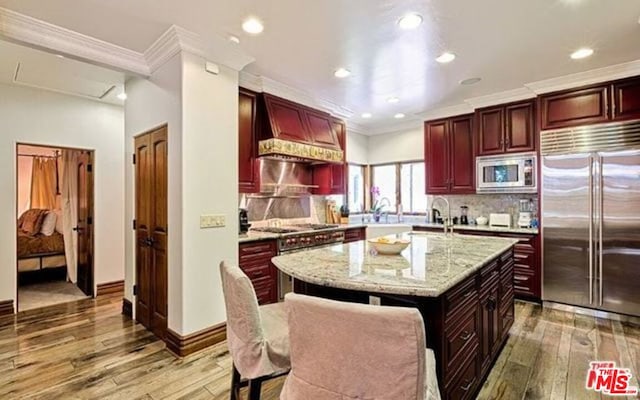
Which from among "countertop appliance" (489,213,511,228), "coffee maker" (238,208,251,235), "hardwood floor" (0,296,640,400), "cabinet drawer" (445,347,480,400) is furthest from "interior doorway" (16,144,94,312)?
"countertop appliance" (489,213,511,228)

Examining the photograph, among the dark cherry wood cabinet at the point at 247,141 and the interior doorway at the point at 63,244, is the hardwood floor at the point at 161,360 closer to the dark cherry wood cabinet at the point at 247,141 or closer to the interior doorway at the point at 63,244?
the interior doorway at the point at 63,244

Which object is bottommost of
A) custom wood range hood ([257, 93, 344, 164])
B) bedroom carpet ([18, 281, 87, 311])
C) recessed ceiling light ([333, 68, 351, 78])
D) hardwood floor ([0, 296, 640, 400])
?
hardwood floor ([0, 296, 640, 400])

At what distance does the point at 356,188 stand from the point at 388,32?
3.77 metres

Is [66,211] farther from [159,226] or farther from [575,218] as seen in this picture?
[575,218]

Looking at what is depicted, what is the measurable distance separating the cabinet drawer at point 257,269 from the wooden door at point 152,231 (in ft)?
2.56

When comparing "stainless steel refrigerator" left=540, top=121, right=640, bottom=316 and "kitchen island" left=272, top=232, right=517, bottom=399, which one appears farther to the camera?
"stainless steel refrigerator" left=540, top=121, right=640, bottom=316

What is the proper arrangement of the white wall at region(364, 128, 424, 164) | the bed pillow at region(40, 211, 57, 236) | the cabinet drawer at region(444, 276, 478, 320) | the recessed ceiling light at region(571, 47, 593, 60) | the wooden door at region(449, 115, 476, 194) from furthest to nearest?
the white wall at region(364, 128, 424, 164), the bed pillow at region(40, 211, 57, 236), the wooden door at region(449, 115, 476, 194), the recessed ceiling light at region(571, 47, 593, 60), the cabinet drawer at region(444, 276, 478, 320)

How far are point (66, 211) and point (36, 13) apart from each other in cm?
349

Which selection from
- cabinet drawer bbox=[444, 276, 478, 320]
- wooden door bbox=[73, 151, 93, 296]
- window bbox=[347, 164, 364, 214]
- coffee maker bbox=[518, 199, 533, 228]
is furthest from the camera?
window bbox=[347, 164, 364, 214]

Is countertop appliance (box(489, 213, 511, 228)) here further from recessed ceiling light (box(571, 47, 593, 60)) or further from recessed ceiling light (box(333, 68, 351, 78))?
recessed ceiling light (box(333, 68, 351, 78))

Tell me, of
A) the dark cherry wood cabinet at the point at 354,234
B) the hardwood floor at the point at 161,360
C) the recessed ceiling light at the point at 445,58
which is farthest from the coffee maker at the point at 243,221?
the recessed ceiling light at the point at 445,58

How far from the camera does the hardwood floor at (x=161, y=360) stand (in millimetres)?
2244

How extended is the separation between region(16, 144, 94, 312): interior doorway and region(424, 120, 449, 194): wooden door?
494 centimetres

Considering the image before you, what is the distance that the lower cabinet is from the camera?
134 inches
